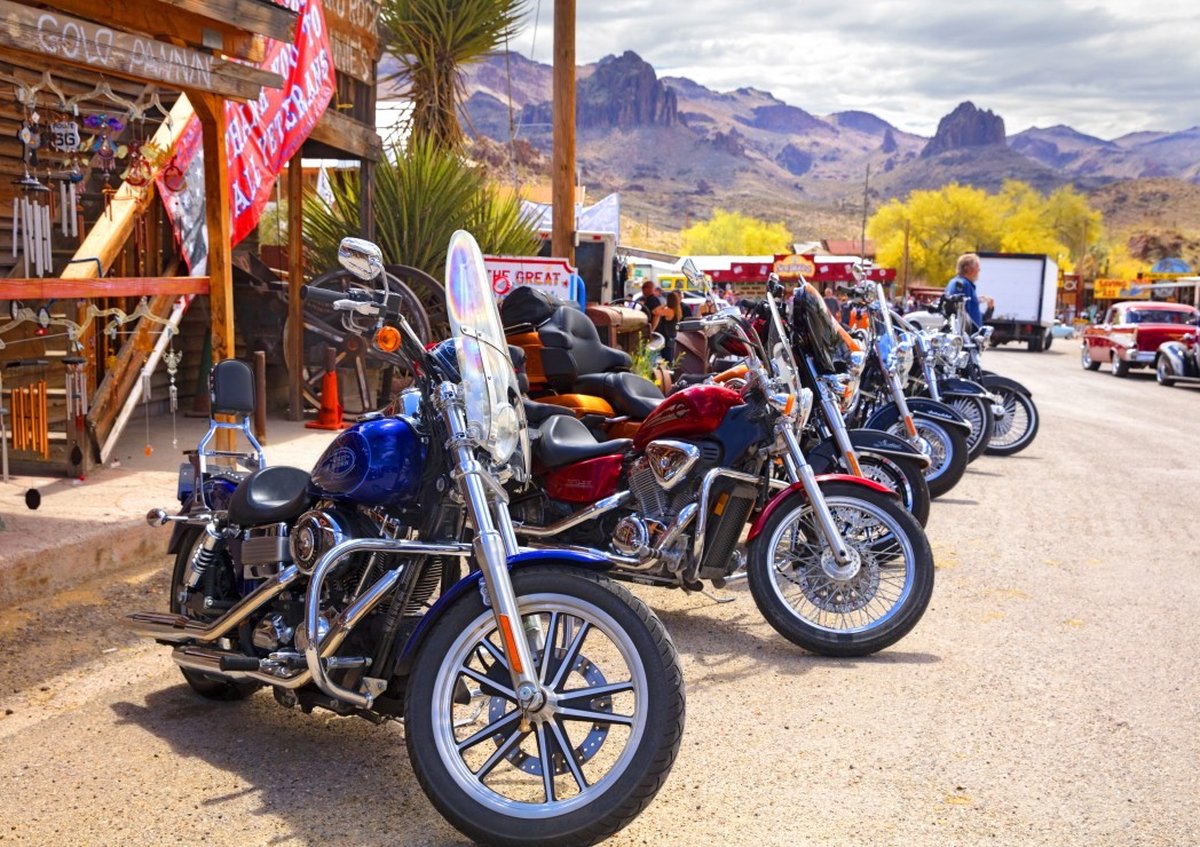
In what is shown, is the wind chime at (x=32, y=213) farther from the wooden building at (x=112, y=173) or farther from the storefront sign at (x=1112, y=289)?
the storefront sign at (x=1112, y=289)

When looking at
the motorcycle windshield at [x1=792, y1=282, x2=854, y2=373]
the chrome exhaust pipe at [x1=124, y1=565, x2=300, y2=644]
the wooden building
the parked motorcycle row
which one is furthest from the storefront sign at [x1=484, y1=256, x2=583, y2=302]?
the chrome exhaust pipe at [x1=124, y1=565, x2=300, y2=644]

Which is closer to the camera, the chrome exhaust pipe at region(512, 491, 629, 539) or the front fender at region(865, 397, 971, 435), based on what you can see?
the chrome exhaust pipe at region(512, 491, 629, 539)

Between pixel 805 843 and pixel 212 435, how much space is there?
2399 mm

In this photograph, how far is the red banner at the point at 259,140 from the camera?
9133mm

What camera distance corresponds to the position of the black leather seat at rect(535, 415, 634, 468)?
5.32 m

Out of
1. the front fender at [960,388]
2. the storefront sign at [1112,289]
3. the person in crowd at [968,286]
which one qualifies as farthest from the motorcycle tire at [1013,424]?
the storefront sign at [1112,289]

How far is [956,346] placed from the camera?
Result: 1060cm

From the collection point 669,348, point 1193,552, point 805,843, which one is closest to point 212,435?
point 805,843

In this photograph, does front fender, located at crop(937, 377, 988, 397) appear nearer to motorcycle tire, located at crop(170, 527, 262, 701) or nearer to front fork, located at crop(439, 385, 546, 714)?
motorcycle tire, located at crop(170, 527, 262, 701)

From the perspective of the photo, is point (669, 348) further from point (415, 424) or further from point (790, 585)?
point (415, 424)

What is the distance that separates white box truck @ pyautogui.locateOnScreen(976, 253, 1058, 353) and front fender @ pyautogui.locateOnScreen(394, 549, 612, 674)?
36659 millimetres

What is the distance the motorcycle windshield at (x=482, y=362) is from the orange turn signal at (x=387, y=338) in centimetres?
16

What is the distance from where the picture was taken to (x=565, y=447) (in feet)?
17.5

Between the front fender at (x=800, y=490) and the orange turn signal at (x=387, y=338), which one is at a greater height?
the orange turn signal at (x=387, y=338)
